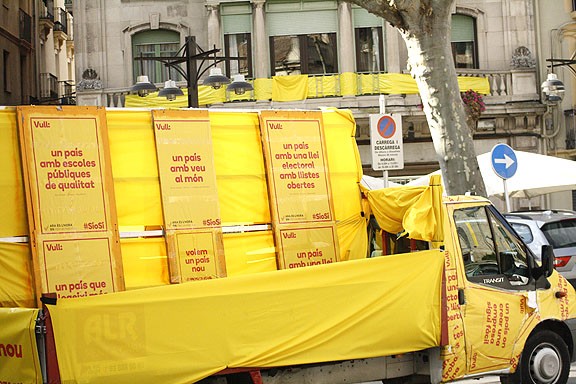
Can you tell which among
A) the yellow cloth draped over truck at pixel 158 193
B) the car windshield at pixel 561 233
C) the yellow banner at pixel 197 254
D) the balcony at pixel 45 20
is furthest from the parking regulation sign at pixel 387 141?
the balcony at pixel 45 20

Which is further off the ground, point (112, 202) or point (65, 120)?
point (65, 120)

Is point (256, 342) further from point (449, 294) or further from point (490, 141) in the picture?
point (490, 141)

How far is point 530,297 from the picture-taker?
10086 millimetres

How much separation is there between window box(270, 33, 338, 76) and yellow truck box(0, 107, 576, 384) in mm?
20937

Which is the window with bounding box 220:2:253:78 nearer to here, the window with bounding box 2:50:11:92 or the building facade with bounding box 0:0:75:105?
the building facade with bounding box 0:0:75:105

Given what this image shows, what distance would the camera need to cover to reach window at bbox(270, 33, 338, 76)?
30.8m

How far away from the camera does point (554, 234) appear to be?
15.8 metres

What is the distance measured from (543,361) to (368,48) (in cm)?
2175

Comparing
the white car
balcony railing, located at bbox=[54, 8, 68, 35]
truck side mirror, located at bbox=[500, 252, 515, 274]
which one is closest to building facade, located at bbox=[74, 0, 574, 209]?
the white car

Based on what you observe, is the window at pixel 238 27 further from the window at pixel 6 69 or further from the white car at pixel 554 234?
the white car at pixel 554 234

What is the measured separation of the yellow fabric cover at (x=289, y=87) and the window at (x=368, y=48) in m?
1.96

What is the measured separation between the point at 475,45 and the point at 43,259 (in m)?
25.8

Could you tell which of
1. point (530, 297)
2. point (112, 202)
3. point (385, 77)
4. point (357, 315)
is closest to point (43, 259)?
point (112, 202)

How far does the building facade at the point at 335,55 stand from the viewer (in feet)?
99.5
